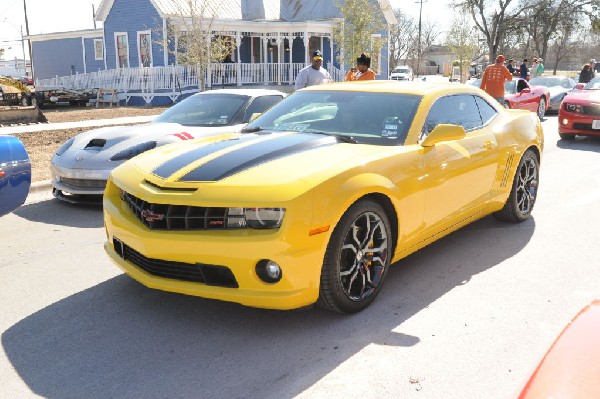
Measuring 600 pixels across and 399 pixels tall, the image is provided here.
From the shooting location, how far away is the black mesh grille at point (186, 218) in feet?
11.0

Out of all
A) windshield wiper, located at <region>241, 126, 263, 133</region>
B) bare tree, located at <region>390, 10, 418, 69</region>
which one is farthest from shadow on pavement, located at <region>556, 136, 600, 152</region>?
bare tree, located at <region>390, 10, 418, 69</region>

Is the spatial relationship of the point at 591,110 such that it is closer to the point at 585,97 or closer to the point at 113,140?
the point at 585,97

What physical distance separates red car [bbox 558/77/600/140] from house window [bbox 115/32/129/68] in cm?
2222

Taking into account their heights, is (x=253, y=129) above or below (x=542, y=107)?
above

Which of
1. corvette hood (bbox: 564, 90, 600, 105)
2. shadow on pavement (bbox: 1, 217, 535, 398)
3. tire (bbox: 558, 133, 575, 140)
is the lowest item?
shadow on pavement (bbox: 1, 217, 535, 398)

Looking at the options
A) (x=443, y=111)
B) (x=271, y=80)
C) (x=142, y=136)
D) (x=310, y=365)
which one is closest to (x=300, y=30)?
(x=271, y=80)

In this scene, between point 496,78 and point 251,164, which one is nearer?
point 251,164

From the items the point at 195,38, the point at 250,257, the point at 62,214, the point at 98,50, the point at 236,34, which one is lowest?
the point at 62,214

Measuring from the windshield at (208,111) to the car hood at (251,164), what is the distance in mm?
3211

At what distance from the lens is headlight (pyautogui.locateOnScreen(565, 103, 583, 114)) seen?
11.9 metres

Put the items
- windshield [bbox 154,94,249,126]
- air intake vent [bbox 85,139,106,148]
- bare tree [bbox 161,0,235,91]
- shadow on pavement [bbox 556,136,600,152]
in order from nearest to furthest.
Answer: air intake vent [bbox 85,139,106,148] < windshield [bbox 154,94,249,126] < shadow on pavement [bbox 556,136,600,152] < bare tree [bbox 161,0,235,91]

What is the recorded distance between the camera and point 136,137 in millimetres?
6996

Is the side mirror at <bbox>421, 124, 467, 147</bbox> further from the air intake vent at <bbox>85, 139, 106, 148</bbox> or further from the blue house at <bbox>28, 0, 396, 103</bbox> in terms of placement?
the blue house at <bbox>28, 0, 396, 103</bbox>

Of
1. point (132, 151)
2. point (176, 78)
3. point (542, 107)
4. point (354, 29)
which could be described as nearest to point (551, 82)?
point (542, 107)
